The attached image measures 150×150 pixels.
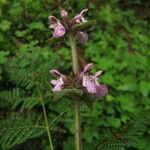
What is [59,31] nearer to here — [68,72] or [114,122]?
[68,72]

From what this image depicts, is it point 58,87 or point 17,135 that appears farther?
point 17,135

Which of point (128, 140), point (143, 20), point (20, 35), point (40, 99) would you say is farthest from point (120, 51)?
point (128, 140)

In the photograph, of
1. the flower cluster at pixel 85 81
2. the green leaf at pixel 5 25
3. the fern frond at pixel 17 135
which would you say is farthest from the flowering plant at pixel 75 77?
the green leaf at pixel 5 25

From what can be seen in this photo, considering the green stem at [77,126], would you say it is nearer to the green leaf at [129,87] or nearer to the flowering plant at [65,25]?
the flowering plant at [65,25]

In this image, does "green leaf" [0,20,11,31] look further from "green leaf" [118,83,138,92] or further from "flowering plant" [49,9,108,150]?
"flowering plant" [49,9,108,150]

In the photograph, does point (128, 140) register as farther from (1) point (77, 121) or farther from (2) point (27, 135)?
(2) point (27, 135)

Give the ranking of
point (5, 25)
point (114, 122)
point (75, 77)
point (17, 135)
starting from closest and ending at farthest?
point (75, 77)
point (17, 135)
point (114, 122)
point (5, 25)

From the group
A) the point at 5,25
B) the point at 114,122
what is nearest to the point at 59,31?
the point at 114,122

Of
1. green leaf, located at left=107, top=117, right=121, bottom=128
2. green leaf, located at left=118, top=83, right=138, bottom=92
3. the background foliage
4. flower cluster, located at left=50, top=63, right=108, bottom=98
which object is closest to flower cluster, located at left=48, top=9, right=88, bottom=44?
the background foliage
